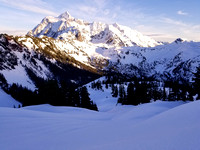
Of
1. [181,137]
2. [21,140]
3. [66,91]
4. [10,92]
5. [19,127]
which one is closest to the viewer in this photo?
[181,137]

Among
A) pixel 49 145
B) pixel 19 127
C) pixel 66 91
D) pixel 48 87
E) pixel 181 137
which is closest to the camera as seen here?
pixel 181 137

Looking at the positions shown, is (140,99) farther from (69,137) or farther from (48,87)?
(69,137)

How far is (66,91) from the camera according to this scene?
45688mm

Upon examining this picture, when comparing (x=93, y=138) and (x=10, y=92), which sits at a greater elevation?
(x=93, y=138)

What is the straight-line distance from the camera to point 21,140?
7320 millimetres

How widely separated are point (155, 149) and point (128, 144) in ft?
3.55

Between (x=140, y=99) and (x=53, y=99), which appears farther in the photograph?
(x=140, y=99)

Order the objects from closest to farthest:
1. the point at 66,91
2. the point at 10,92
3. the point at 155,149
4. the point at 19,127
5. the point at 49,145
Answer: the point at 155,149 → the point at 49,145 → the point at 19,127 → the point at 66,91 → the point at 10,92

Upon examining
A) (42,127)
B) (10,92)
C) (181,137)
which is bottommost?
(10,92)

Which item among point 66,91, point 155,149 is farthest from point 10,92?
point 155,149

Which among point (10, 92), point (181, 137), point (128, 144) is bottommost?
point (10, 92)

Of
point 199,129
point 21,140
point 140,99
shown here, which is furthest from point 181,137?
point 140,99

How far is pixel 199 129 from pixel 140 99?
151 feet

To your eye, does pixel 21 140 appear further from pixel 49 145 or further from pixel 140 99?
pixel 140 99
